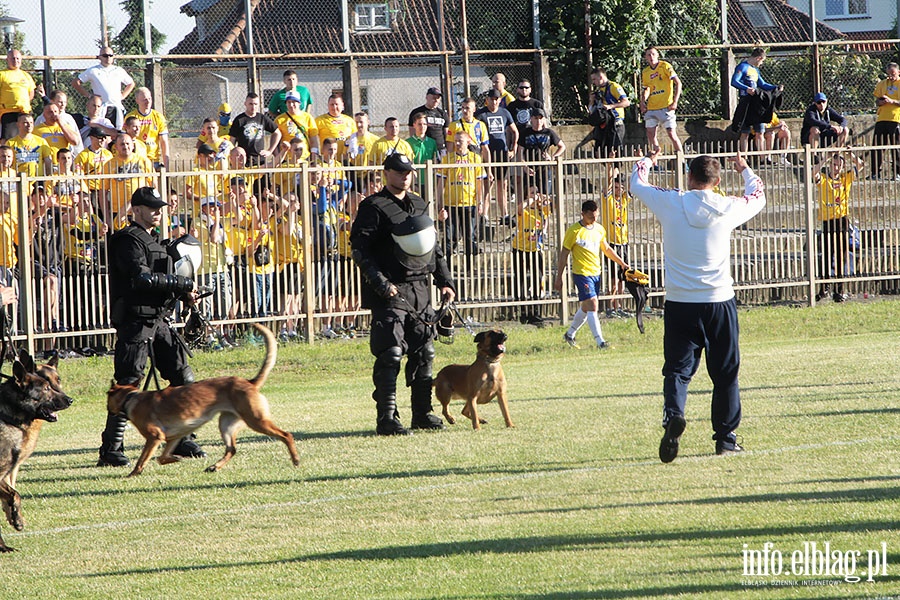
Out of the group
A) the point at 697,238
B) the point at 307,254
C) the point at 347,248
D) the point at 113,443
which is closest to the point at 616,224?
the point at 347,248

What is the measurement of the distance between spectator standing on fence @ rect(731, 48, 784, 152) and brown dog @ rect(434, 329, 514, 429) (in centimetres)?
1323

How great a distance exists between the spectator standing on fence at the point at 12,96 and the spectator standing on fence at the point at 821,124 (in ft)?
43.0

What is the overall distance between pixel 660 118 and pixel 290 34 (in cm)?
682

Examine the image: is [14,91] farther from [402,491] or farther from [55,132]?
[402,491]

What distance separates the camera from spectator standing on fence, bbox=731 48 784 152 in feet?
75.0

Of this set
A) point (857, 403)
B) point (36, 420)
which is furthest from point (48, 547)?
point (857, 403)

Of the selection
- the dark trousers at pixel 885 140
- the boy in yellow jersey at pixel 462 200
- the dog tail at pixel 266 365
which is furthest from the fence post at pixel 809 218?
the dog tail at pixel 266 365

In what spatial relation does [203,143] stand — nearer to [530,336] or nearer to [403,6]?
[530,336]

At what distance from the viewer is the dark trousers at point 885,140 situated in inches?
810

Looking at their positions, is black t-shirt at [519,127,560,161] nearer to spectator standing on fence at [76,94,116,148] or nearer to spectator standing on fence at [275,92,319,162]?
spectator standing on fence at [275,92,319,162]

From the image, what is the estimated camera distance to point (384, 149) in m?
18.2

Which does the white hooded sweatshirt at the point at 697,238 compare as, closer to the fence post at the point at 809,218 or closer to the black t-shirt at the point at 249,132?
the black t-shirt at the point at 249,132

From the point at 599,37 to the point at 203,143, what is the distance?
972 cm

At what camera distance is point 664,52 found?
25031 millimetres
